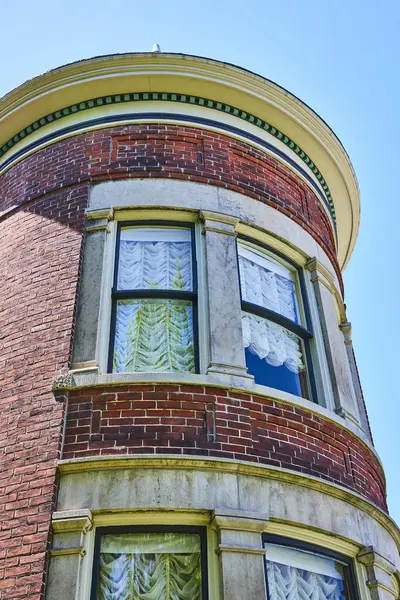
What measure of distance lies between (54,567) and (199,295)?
3.41 m

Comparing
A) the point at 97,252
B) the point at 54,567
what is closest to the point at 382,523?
the point at 54,567

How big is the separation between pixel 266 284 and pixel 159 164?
6.91 ft

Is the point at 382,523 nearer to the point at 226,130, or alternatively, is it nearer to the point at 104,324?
the point at 104,324

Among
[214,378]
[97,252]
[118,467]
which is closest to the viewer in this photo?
[118,467]

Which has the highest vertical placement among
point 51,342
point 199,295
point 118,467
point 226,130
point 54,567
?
point 226,130

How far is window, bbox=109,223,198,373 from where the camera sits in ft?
25.9

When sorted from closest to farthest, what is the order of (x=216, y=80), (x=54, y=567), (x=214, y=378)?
(x=54, y=567) < (x=214, y=378) < (x=216, y=80)

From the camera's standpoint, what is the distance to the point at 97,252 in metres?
8.54

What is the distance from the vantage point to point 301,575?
6.88m

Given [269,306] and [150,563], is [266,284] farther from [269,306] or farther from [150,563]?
[150,563]

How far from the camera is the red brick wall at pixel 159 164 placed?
9.50 metres

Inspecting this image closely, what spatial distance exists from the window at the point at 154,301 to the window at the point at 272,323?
72 centimetres

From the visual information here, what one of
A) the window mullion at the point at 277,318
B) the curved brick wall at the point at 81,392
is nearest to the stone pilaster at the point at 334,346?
the window mullion at the point at 277,318

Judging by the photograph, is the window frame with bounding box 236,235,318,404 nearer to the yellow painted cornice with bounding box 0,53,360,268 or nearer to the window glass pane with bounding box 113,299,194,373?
the window glass pane with bounding box 113,299,194,373
